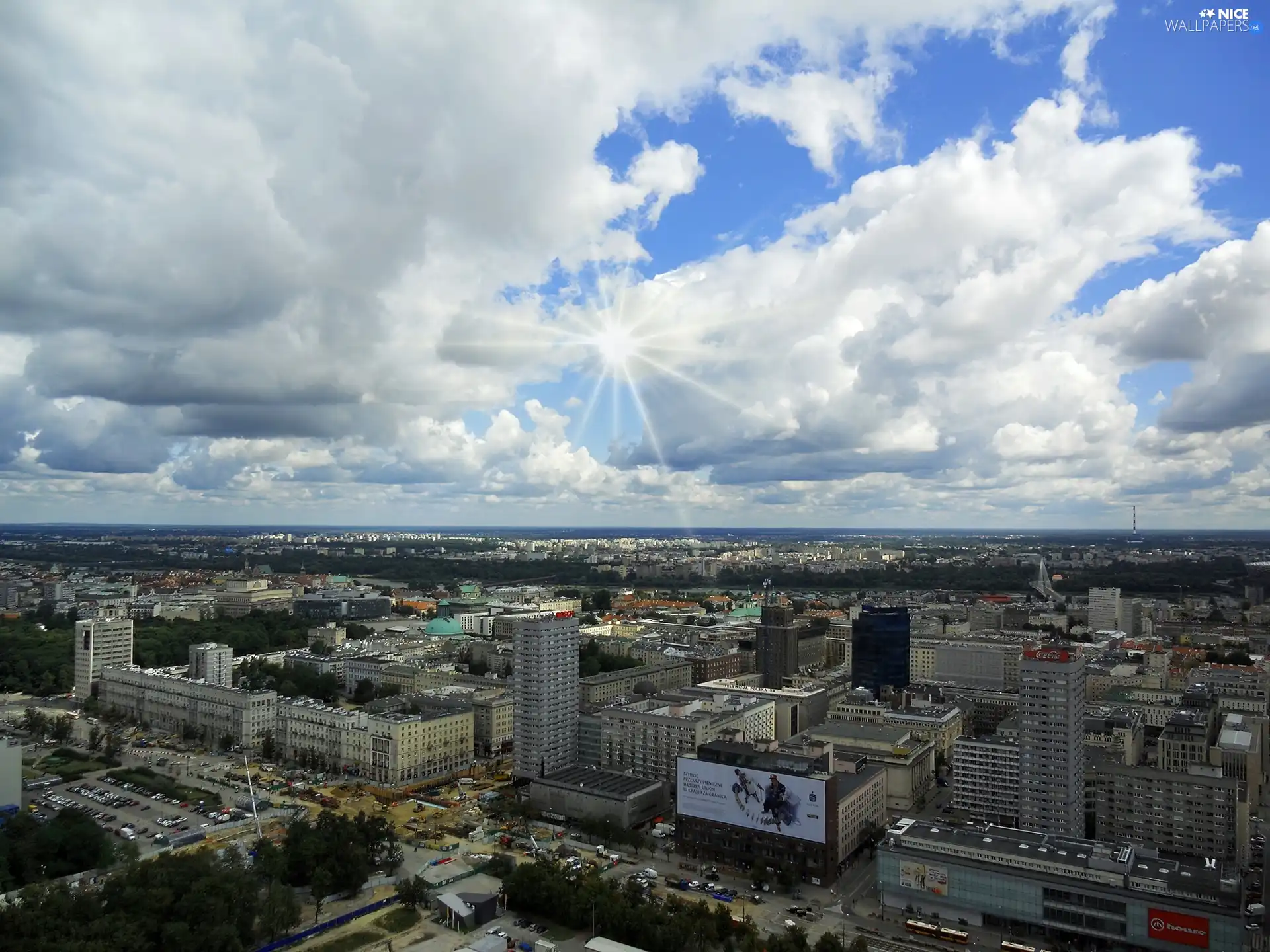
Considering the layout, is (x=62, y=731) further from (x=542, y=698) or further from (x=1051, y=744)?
(x=1051, y=744)

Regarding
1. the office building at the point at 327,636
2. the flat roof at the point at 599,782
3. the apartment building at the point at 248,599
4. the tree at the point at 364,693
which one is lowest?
the tree at the point at 364,693

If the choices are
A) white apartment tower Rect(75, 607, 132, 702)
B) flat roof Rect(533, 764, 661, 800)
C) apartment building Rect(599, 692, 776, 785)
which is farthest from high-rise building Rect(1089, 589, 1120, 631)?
white apartment tower Rect(75, 607, 132, 702)

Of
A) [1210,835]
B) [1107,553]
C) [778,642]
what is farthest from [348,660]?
[1107,553]

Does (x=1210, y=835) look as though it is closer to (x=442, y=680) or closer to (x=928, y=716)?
(x=928, y=716)

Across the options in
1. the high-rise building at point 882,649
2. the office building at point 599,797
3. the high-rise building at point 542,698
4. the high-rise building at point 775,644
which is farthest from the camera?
the high-rise building at point 775,644

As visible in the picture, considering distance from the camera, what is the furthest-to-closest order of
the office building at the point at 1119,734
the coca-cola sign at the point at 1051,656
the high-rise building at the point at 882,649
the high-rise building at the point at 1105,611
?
the high-rise building at the point at 1105,611 → the high-rise building at the point at 882,649 → the office building at the point at 1119,734 → the coca-cola sign at the point at 1051,656

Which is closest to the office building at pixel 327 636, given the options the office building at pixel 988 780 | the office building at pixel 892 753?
the office building at pixel 892 753

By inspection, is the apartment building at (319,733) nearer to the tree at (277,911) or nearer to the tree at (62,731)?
the tree at (62,731)

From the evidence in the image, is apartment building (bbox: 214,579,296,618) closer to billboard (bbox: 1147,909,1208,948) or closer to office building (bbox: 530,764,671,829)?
office building (bbox: 530,764,671,829)
